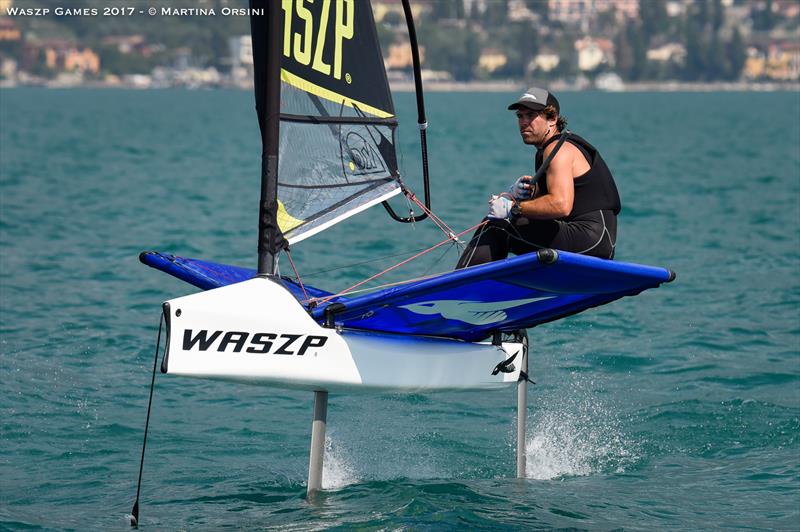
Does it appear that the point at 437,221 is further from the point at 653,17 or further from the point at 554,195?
the point at 653,17

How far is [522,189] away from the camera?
6.86 meters

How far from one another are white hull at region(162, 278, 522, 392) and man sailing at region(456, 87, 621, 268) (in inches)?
31.7

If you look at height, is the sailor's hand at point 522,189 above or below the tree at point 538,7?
below

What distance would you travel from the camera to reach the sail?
23.3 feet

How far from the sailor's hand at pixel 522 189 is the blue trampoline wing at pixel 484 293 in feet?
1.79

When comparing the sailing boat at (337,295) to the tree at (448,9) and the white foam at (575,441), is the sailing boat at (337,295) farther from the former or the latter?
the tree at (448,9)

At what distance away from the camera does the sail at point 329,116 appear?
7109mm

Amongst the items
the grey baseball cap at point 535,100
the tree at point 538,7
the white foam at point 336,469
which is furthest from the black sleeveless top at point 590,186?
the tree at point 538,7

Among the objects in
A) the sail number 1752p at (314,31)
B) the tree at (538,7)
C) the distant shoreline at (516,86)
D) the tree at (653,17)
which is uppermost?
the tree at (538,7)

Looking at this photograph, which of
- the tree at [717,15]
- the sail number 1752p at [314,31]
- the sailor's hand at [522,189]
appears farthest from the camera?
the tree at [717,15]

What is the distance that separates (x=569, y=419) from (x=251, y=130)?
44.9 meters

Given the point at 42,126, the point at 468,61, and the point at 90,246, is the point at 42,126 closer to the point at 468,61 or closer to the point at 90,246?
the point at 90,246

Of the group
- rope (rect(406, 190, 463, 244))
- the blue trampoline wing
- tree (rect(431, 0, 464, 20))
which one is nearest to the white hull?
the blue trampoline wing

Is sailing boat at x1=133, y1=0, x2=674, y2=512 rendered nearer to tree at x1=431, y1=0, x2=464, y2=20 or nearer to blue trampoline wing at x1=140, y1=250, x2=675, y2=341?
blue trampoline wing at x1=140, y1=250, x2=675, y2=341
